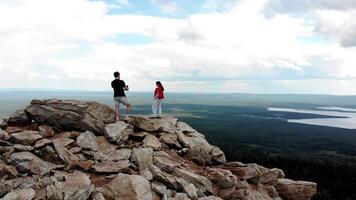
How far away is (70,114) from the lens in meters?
31.9

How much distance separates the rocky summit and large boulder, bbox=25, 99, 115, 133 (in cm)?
8

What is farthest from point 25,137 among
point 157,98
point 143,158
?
point 157,98

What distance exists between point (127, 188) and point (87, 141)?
671 centimetres

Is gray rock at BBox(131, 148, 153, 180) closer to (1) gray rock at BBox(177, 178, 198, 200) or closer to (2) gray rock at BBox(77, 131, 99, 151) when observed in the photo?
(1) gray rock at BBox(177, 178, 198, 200)

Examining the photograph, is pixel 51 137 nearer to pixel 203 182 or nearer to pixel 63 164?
pixel 63 164

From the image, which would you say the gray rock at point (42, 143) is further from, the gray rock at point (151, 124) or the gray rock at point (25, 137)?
the gray rock at point (151, 124)

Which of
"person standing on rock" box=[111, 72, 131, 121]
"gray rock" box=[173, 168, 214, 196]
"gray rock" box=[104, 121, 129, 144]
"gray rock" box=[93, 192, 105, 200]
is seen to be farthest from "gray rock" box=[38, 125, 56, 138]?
"gray rock" box=[173, 168, 214, 196]

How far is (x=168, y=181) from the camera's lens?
25953 millimetres

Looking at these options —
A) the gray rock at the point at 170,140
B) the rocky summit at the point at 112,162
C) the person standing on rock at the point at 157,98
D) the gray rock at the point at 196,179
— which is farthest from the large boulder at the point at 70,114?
the gray rock at the point at 196,179

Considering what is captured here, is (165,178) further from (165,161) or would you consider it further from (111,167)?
(111,167)

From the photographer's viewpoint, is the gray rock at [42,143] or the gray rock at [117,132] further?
the gray rock at [117,132]

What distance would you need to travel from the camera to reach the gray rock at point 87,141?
95.5 feet

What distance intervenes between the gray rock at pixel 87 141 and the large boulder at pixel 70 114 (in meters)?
1.28

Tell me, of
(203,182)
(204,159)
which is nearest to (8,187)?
(203,182)
